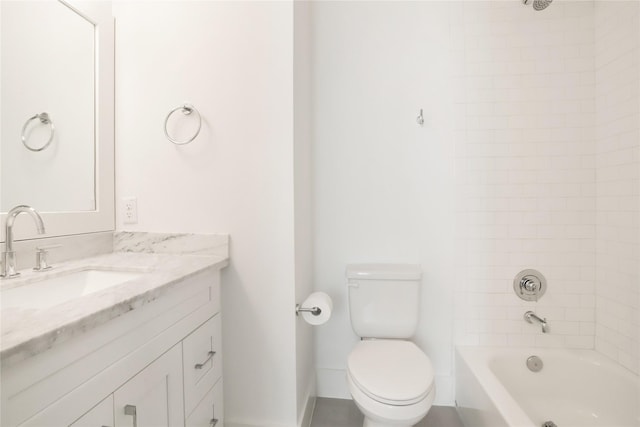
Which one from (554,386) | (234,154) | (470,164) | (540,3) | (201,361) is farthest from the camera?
(470,164)

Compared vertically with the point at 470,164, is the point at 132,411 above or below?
below

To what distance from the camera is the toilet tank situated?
5.21 ft

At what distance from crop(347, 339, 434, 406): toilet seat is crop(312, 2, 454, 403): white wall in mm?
389

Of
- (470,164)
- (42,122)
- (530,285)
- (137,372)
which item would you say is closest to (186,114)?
(42,122)

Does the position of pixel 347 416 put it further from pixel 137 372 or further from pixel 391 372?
pixel 137 372

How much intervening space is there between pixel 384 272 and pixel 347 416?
839 millimetres

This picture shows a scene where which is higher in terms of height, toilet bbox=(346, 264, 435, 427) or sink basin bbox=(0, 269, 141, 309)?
sink basin bbox=(0, 269, 141, 309)

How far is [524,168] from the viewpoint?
167 centimetres

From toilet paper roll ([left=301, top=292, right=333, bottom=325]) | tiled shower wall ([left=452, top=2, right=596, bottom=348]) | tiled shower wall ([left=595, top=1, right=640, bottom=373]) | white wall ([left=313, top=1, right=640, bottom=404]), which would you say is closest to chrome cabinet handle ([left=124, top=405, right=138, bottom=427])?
toilet paper roll ([left=301, top=292, right=333, bottom=325])

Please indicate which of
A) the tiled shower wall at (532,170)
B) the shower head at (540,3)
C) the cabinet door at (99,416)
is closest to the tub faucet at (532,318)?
the tiled shower wall at (532,170)

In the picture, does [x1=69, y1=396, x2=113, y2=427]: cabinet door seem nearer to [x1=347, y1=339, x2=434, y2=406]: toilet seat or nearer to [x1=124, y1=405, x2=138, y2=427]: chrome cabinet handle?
[x1=124, y1=405, x2=138, y2=427]: chrome cabinet handle

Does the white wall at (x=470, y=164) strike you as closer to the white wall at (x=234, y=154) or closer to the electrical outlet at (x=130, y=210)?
the white wall at (x=234, y=154)

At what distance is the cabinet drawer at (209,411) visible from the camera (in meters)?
1.08

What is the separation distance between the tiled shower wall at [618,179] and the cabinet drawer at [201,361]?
199 cm
